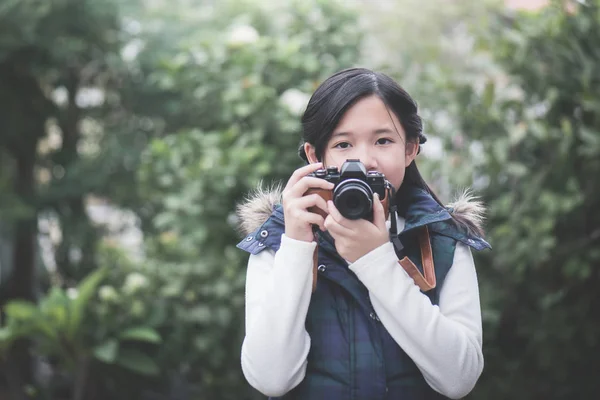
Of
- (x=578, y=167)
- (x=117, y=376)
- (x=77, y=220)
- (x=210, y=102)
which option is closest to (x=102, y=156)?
(x=77, y=220)

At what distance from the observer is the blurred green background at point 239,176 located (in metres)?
3.80

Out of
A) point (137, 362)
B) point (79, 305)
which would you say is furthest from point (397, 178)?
point (137, 362)

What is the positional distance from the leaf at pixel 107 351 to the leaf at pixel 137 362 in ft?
0.26

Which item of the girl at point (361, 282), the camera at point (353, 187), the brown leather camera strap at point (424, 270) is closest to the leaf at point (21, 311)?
the girl at point (361, 282)

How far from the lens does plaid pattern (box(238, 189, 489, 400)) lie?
4.91 feet

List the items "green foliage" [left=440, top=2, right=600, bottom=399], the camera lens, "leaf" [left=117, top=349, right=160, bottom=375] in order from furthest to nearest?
"leaf" [left=117, top=349, right=160, bottom=375] < "green foliage" [left=440, top=2, right=600, bottom=399] < the camera lens

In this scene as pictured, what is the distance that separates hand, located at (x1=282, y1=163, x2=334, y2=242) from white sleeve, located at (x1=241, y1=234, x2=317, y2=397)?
0.07ft

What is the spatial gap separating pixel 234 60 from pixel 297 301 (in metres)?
2.86

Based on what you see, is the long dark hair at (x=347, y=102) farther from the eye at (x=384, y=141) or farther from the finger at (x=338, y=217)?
the finger at (x=338, y=217)

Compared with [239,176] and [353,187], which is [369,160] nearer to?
[353,187]

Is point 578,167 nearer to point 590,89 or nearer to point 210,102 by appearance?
point 590,89

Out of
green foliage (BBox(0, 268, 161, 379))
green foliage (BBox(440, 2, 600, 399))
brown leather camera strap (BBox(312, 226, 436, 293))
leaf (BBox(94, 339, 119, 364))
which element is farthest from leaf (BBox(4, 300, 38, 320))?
brown leather camera strap (BBox(312, 226, 436, 293))

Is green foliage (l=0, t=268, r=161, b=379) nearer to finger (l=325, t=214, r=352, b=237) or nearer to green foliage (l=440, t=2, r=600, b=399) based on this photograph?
green foliage (l=440, t=2, r=600, b=399)

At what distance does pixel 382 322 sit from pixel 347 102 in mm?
463
